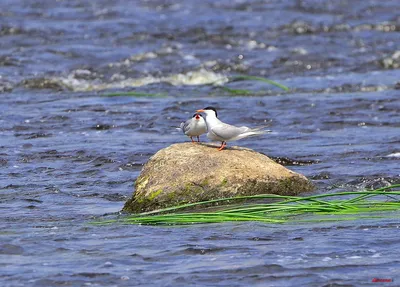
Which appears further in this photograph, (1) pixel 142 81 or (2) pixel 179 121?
(1) pixel 142 81

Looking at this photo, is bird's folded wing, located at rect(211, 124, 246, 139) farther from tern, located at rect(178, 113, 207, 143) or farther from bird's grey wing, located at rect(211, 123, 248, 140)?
tern, located at rect(178, 113, 207, 143)

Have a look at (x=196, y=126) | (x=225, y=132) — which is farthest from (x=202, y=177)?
(x=196, y=126)

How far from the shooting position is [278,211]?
322 inches

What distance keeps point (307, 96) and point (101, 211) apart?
7773 mm

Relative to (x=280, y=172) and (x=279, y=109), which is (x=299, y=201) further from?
(x=279, y=109)

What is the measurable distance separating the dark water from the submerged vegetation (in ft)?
0.43

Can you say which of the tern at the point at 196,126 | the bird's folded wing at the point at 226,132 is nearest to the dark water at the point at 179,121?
the tern at the point at 196,126

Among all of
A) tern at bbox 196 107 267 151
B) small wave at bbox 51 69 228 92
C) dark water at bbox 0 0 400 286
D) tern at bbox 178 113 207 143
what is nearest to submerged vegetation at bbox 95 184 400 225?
dark water at bbox 0 0 400 286

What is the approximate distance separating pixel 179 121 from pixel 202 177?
5493 mm

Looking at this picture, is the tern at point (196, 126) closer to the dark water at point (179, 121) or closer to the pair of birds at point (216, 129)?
the pair of birds at point (216, 129)

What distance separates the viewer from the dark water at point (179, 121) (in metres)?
6.92

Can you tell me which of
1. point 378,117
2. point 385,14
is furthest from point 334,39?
point 378,117

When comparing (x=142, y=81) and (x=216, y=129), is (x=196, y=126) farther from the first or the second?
(x=142, y=81)

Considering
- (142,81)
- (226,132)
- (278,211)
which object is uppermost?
(142,81)
